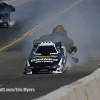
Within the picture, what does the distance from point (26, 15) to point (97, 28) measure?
41.8ft

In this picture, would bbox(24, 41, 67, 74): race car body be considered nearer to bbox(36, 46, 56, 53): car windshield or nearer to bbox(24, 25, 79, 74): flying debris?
bbox(24, 25, 79, 74): flying debris

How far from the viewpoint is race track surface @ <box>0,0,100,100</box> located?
14.9m

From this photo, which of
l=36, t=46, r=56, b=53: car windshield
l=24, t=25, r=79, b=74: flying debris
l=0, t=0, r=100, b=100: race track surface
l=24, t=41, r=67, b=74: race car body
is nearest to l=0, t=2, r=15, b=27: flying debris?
l=0, t=0, r=100, b=100: race track surface

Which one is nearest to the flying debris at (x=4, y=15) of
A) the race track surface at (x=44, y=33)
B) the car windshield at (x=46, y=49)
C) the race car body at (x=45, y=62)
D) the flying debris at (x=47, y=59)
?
the race track surface at (x=44, y=33)

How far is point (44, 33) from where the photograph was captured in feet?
131

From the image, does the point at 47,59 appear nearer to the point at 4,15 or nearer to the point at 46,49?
the point at 46,49

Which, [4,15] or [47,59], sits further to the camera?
[4,15]

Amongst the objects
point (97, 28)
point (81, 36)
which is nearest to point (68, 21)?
point (97, 28)

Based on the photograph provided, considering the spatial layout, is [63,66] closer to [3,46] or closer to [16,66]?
[16,66]

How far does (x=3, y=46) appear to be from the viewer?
1234 inches

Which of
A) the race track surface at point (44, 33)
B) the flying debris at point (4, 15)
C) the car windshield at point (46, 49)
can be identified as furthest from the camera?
the flying debris at point (4, 15)

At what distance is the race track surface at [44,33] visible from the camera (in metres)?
14.9

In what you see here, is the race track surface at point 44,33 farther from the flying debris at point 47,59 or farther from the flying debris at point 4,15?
the flying debris at point 4,15

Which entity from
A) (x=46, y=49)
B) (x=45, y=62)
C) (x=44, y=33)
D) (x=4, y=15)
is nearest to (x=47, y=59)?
(x=45, y=62)
